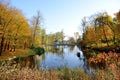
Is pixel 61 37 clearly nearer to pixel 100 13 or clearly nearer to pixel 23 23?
pixel 100 13

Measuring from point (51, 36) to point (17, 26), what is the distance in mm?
A: 95055

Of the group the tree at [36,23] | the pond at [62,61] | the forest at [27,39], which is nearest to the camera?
the forest at [27,39]

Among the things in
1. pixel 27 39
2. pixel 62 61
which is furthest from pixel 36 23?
pixel 62 61

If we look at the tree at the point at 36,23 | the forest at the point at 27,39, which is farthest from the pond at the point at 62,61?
the tree at the point at 36,23

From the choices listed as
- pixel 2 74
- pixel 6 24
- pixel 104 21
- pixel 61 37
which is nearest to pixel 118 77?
pixel 2 74

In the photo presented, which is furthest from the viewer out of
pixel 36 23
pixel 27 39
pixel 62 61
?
pixel 36 23

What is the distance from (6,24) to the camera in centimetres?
3384

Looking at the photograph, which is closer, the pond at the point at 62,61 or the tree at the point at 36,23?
the pond at the point at 62,61

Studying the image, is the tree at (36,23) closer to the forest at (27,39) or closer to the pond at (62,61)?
the forest at (27,39)

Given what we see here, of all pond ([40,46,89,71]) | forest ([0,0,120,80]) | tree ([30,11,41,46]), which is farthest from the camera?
tree ([30,11,41,46])

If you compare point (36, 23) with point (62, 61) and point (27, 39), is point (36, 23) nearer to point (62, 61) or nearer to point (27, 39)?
point (27, 39)

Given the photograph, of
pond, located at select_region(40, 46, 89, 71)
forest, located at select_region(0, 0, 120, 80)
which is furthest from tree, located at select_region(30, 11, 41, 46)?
pond, located at select_region(40, 46, 89, 71)

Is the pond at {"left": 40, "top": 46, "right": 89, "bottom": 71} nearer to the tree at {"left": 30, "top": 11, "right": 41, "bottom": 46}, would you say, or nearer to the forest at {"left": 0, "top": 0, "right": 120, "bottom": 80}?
the forest at {"left": 0, "top": 0, "right": 120, "bottom": 80}

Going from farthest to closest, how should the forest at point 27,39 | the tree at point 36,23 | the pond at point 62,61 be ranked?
the tree at point 36,23, the pond at point 62,61, the forest at point 27,39
